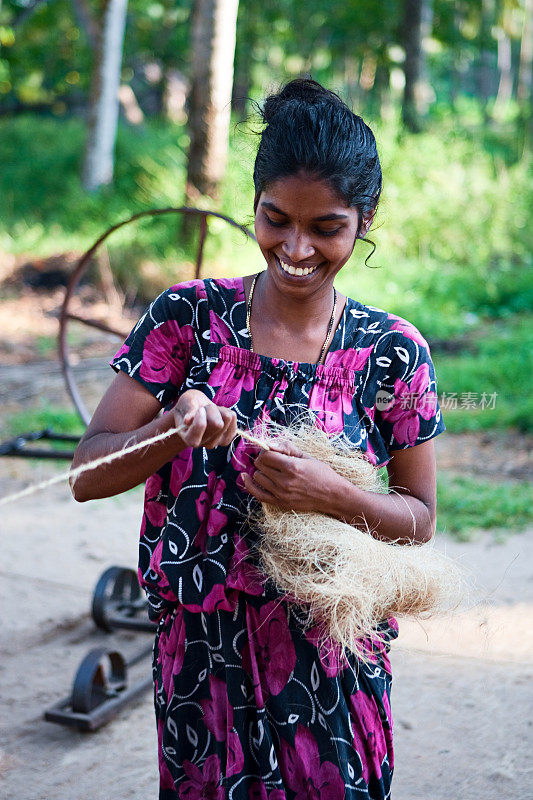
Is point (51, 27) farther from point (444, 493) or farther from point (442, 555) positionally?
point (442, 555)

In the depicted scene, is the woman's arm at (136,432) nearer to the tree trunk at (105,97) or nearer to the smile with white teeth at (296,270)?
the smile with white teeth at (296,270)

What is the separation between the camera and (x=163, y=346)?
4.92ft

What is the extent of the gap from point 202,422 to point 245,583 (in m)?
0.35

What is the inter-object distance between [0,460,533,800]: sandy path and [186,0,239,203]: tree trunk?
4381mm

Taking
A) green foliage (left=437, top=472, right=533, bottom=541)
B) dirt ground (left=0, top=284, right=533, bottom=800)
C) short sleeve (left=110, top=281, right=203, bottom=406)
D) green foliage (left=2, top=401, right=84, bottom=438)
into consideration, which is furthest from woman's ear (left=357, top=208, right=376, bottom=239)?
green foliage (left=2, top=401, right=84, bottom=438)

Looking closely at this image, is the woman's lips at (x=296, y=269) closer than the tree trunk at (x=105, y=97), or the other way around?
the woman's lips at (x=296, y=269)

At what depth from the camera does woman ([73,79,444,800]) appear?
4.63 feet

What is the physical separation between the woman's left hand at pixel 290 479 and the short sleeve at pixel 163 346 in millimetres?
244

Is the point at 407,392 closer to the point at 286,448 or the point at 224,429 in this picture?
the point at 286,448

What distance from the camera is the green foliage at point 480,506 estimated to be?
4168 mm

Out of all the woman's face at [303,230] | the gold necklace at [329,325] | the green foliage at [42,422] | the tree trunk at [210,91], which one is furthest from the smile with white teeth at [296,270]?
the tree trunk at [210,91]

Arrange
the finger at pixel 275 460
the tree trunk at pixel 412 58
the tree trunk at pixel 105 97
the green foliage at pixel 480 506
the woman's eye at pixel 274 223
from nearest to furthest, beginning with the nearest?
the finger at pixel 275 460
the woman's eye at pixel 274 223
the green foliage at pixel 480 506
the tree trunk at pixel 105 97
the tree trunk at pixel 412 58

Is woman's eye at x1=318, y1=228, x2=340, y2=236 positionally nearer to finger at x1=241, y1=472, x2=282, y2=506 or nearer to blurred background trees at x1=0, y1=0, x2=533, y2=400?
blurred background trees at x1=0, y1=0, x2=533, y2=400

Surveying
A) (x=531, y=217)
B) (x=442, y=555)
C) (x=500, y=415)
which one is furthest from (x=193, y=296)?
(x=531, y=217)
